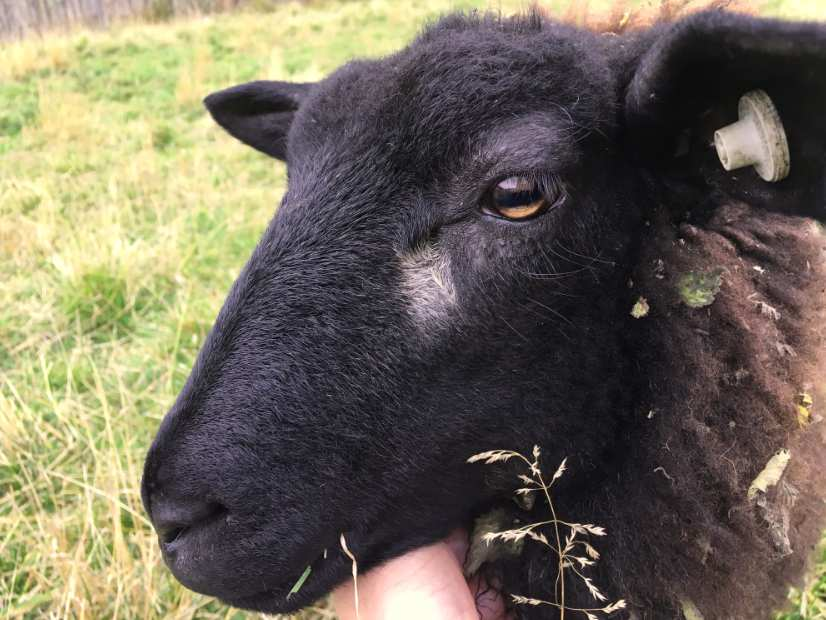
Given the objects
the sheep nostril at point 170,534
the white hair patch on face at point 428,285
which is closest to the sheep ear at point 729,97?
the white hair patch on face at point 428,285

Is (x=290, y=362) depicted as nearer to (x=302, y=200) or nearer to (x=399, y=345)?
(x=399, y=345)

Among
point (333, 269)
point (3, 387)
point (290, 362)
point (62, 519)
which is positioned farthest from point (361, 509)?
point (3, 387)

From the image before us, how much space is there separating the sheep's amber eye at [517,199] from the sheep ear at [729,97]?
11.9 inches

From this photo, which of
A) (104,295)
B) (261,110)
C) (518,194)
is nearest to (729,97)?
(518,194)

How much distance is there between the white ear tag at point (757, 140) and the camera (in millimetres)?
Answer: 1298

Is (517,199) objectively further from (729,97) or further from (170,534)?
(170,534)

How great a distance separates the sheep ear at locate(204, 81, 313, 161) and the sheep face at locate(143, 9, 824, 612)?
1.10 m

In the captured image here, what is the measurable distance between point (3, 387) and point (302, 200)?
2887mm

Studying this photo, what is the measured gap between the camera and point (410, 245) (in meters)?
1.61

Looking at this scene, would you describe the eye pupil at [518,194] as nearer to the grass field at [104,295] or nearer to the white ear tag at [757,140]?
the white ear tag at [757,140]

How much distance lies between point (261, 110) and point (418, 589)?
81.8 inches

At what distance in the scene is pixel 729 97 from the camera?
1.39 meters

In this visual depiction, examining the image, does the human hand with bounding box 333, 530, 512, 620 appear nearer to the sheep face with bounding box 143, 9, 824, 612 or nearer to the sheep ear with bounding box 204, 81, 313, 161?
the sheep face with bounding box 143, 9, 824, 612

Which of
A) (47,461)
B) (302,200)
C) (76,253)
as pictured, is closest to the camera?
(302,200)
